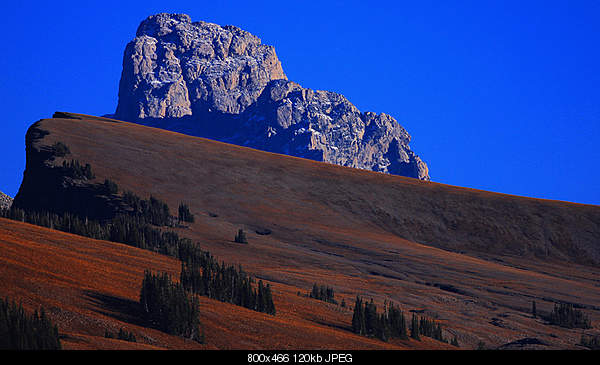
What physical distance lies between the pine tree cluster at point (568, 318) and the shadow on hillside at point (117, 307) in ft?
89.8

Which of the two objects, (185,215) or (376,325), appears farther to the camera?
(185,215)

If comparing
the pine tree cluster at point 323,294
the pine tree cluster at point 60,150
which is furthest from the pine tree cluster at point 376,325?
the pine tree cluster at point 60,150

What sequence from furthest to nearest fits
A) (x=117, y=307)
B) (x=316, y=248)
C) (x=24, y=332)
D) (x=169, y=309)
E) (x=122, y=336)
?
1. (x=316, y=248)
2. (x=117, y=307)
3. (x=169, y=309)
4. (x=122, y=336)
5. (x=24, y=332)

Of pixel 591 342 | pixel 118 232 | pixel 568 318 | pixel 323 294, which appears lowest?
pixel 591 342

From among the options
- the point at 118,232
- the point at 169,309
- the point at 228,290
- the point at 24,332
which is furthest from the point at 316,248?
the point at 24,332

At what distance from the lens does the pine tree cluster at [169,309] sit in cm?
2230

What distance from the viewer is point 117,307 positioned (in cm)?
2336

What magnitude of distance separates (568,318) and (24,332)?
1319 inches

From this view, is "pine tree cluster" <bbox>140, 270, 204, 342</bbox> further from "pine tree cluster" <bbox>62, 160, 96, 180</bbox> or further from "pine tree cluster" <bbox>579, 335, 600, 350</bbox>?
"pine tree cluster" <bbox>62, 160, 96, 180</bbox>

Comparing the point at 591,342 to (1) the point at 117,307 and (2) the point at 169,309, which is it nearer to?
(2) the point at 169,309

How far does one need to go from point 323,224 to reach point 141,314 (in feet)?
141

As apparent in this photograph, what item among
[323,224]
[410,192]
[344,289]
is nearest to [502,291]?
[344,289]
